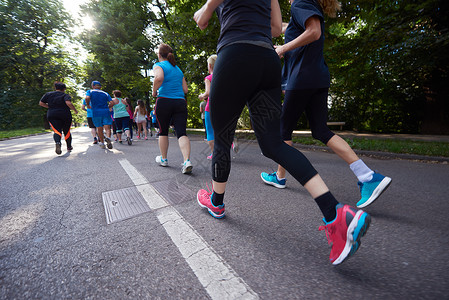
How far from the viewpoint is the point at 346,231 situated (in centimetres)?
114

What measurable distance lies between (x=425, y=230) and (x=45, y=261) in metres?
2.62

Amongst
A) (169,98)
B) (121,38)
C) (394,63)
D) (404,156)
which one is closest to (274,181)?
(169,98)

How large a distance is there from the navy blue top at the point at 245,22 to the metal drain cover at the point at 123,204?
1.62 meters

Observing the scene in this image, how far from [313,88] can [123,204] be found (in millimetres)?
2234

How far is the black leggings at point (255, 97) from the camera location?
4.53 feet

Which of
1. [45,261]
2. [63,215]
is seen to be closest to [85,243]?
[45,261]

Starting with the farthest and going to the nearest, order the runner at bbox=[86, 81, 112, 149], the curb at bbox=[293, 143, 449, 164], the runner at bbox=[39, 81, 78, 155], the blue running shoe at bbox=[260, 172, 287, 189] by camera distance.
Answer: the runner at bbox=[86, 81, 112, 149]
the runner at bbox=[39, 81, 78, 155]
the curb at bbox=[293, 143, 449, 164]
the blue running shoe at bbox=[260, 172, 287, 189]

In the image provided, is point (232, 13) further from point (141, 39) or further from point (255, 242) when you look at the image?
point (141, 39)

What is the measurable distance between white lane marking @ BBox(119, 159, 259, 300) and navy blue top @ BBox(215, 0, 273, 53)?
1.38 metres

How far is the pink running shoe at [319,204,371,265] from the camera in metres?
1.11

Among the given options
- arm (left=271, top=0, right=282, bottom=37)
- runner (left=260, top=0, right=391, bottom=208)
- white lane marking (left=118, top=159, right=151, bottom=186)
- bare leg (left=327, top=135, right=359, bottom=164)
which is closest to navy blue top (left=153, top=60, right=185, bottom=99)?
white lane marking (left=118, top=159, right=151, bottom=186)

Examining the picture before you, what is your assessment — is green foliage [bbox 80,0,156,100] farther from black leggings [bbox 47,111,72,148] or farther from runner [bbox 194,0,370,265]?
runner [bbox 194,0,370,265]

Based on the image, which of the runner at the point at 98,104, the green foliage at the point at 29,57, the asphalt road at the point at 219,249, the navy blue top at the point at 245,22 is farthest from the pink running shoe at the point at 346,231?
the green foliage at the point at 29,57

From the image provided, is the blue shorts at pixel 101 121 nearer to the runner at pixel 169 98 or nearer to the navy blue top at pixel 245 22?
the runner at pixel 169 98
